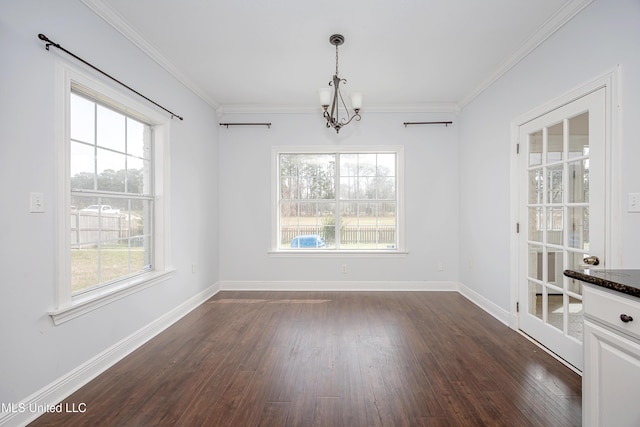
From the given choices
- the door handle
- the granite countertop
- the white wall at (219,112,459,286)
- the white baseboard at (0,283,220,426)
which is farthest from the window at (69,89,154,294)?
the door handle

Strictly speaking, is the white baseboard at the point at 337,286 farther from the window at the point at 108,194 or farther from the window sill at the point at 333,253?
the window at the point at 108,194

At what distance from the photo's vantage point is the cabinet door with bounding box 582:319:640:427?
44.9 inches

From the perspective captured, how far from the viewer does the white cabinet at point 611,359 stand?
114 cm

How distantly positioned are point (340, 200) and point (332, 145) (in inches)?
32.7

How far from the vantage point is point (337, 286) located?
14.3 feet

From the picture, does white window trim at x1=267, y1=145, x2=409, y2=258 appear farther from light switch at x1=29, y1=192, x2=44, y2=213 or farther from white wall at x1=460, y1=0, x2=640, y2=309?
light switch at x1=29, y1=192, x2=44, y2=213

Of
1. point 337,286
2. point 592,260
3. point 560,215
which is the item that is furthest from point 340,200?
point 592,260

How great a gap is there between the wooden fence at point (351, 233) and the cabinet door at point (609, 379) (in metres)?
3.11

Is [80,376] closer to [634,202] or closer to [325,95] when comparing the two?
[325,95]

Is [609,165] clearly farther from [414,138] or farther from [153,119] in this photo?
[153,119]

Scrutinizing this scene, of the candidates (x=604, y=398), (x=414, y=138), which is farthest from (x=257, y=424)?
(x=414, y=138)

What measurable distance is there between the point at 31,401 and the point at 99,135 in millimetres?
1829

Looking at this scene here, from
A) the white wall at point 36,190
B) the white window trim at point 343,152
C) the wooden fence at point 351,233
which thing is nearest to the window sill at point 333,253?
the white window trim at point 343,152

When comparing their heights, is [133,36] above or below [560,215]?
above
